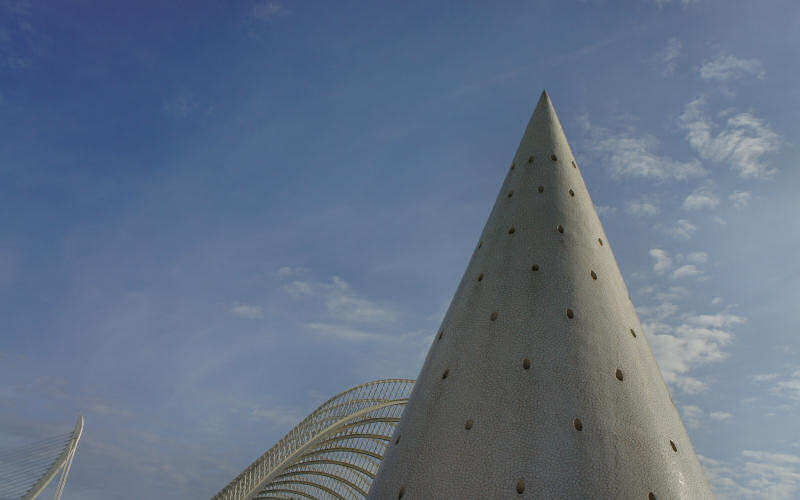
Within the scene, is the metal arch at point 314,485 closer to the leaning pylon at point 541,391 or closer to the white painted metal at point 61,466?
the white painted metal at point 61,466

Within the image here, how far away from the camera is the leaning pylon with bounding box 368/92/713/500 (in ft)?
25.3

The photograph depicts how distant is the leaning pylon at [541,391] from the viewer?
7727 mm

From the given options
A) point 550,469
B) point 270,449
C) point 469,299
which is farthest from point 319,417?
point 550,469

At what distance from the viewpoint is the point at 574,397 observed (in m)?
8.37

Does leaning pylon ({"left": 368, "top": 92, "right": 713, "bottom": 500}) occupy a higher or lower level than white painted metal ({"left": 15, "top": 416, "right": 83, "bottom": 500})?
lower

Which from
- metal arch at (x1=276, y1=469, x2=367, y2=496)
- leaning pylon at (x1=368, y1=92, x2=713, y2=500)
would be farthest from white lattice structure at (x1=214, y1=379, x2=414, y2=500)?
leaning pylon at (x1=368, y1=92, x2=713, y2=500)

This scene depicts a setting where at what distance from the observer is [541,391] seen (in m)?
8.45

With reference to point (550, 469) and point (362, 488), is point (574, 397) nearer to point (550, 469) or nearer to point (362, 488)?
point (550, 469)

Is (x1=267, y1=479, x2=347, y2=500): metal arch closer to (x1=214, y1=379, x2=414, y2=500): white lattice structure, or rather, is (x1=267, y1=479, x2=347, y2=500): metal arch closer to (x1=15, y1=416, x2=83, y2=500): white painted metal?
(x1=214, y1=379, x2=414, y2=500): white lattice structure

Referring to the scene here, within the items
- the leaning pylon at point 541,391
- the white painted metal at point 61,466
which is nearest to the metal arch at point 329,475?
the white painted metal at point 61,466

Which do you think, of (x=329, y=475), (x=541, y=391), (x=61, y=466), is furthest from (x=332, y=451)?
(x=541, y=391)

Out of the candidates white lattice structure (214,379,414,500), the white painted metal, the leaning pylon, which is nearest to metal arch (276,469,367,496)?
white lattice structure (214,379,414,500)

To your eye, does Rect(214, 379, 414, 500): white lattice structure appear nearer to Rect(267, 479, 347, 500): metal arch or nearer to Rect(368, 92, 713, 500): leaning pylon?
Rect(267, 479, 347, 500): metal arch

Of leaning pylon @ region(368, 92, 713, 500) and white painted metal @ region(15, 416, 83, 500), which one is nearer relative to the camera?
leaning pylon @ region(368, 92, 713, 500)
